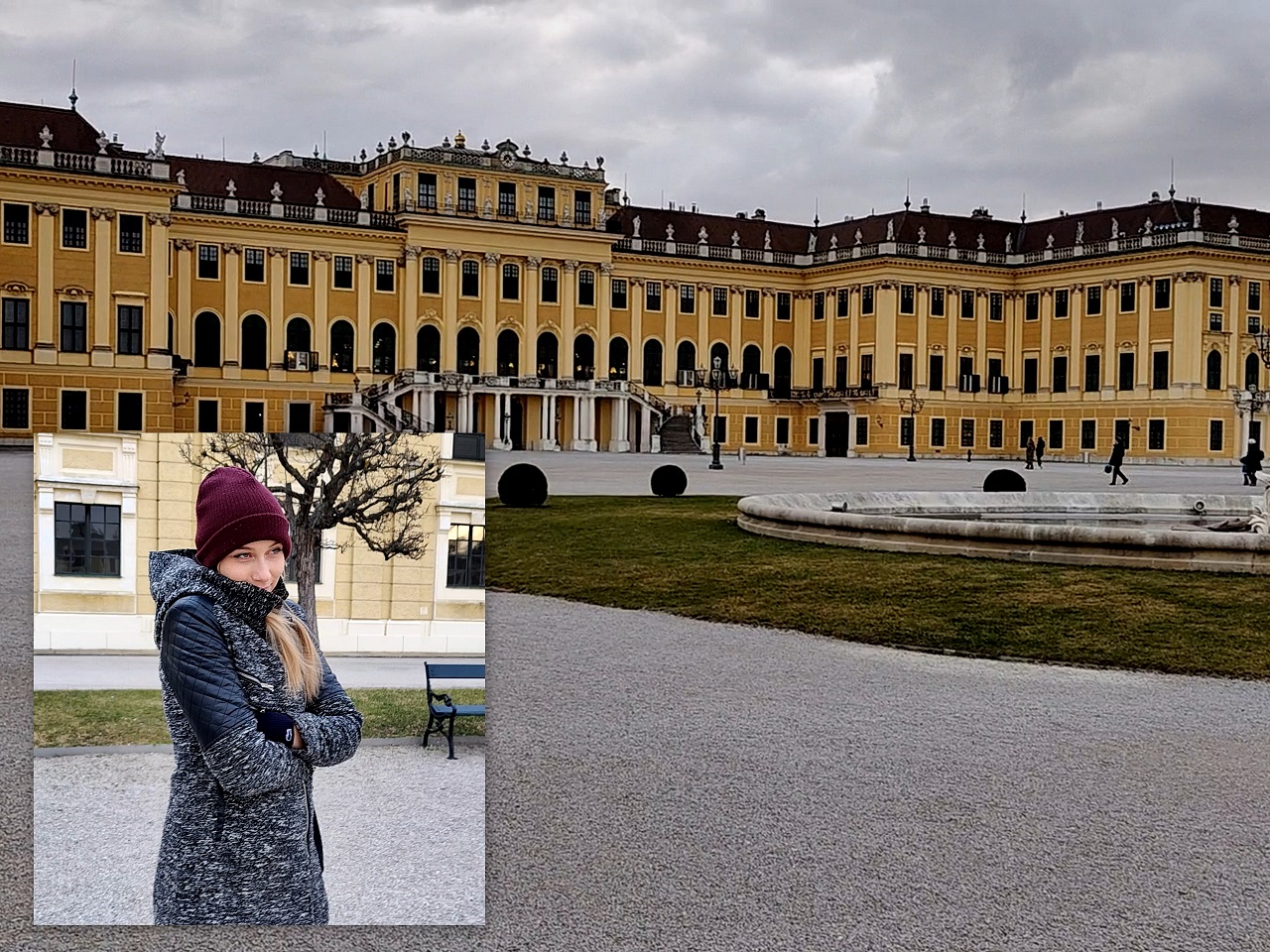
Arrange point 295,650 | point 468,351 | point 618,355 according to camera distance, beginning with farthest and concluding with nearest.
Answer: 1. point 618,355
2. point 468,351
3. point 295,650

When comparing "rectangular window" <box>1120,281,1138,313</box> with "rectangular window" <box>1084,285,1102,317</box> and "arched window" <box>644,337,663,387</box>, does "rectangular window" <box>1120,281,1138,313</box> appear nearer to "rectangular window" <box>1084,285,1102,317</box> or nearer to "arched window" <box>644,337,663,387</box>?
"rectangular window" <box>1084,285,1102,317</box>

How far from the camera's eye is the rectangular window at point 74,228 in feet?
183

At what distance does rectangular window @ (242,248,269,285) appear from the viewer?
64.6 m

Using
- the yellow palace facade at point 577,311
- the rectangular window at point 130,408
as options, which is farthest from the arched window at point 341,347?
the rectangular window at point 130,408

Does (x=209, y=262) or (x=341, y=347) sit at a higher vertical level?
(x=209, y=262)

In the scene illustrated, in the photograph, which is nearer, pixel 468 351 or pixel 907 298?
pixel 468 351

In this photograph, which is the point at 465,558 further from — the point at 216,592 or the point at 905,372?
the point at 905,372

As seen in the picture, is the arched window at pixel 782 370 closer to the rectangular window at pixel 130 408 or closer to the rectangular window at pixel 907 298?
the rectangular window at pixel 907 298

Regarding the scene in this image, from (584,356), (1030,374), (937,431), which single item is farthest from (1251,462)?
(1030,374)

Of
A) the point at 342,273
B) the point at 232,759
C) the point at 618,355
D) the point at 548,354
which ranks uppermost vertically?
the point at 342,273

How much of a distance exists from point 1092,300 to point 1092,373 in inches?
138

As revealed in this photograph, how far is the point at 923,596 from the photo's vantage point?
42.2 feet

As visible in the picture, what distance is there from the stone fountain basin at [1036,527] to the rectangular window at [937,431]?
50.9 meters

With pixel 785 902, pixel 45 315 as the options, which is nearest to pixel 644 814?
pixel 785 902
